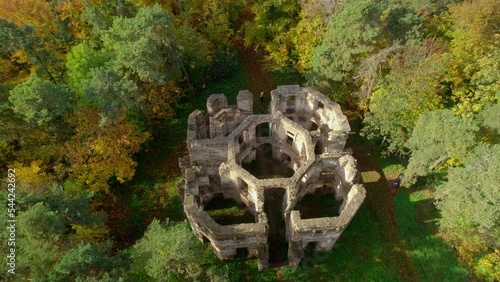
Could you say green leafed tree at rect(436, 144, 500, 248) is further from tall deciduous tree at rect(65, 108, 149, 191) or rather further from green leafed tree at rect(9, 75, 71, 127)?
green leafed tree at rect(9, 75, 71, 127)

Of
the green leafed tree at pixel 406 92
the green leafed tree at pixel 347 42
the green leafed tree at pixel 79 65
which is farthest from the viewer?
the green leafed tree at pixel 79 65

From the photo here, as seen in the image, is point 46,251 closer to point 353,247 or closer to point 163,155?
point 163,155

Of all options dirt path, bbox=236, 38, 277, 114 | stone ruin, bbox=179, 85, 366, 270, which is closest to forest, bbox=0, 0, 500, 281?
stone ruin, bbox=179, 85, 366, 270

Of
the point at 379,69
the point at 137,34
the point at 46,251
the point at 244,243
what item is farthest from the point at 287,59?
the point at 46,251

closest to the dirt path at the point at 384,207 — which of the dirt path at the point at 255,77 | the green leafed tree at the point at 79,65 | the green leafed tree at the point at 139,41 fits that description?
the dirt path at the point at 255,77

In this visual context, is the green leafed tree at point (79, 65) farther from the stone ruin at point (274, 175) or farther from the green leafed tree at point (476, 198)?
the green leafed tree at point (476, 198)

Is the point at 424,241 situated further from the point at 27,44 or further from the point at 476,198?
the point at 27,44
